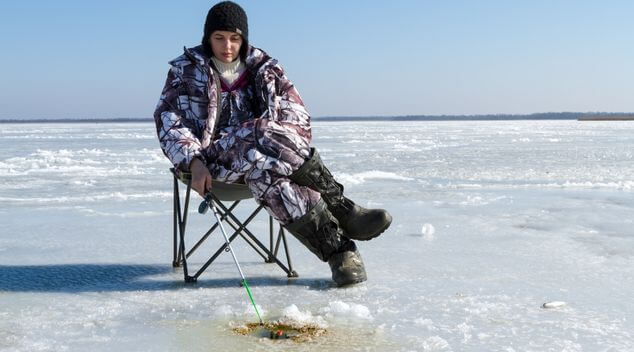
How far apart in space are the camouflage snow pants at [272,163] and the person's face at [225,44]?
0.45 meters

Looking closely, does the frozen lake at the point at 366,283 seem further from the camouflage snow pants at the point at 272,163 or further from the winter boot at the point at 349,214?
the camouflage snow pants at the point at 272,163

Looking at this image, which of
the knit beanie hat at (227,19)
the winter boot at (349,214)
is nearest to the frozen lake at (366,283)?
the winter boot at (349,214)

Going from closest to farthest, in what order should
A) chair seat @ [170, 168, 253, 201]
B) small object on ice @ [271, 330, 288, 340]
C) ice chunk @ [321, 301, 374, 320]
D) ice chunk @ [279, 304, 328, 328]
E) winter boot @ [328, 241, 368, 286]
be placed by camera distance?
small object on ice @ [271, 330, 288, 340] < ice chunk @ [279, 304, 328, 328] < ice chunk @ [321, 301, 374, 320] < winter boot @ [328, 241, 368, 286] < chair seat @ [170, 168, 253, 201]

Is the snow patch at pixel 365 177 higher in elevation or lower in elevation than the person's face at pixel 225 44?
lower

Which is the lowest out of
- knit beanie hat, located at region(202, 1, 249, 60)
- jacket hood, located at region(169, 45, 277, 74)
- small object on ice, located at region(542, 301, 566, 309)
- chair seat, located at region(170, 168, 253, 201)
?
small object on ice, located at region(542, 301, 566, 309)

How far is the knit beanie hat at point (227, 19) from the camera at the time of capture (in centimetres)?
329

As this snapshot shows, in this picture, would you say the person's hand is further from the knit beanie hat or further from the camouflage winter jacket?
the knit beanie hat

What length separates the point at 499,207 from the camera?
5.91m

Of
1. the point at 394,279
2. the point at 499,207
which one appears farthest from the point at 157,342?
the point at 499,207

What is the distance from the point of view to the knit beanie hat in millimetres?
3285

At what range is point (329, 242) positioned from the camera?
313 cm

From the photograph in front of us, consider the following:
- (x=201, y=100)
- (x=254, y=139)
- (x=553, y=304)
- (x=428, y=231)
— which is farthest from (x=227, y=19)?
(x=428, y=231)

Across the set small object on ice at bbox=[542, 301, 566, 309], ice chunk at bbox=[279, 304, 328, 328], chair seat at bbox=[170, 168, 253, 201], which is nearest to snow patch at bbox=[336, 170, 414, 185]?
chair seat at bbox=[170, 168, 253, 201]

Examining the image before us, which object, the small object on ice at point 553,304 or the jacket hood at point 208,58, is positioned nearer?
the small object on ice at point 553,304
